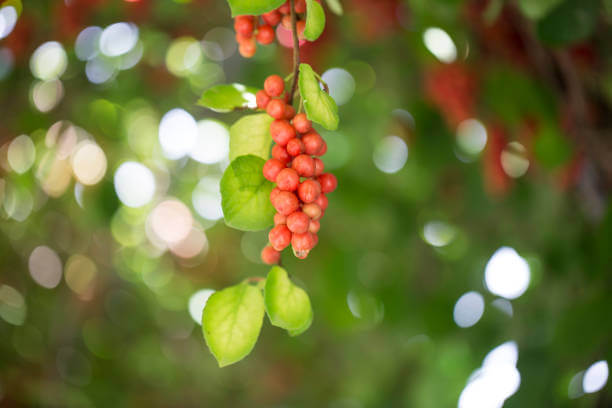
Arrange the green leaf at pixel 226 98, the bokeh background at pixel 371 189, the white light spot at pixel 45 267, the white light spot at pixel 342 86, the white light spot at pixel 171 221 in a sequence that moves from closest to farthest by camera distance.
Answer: the green leaf at pixel 226 98, the bokeh background at pixel 371 189, the white light spot at pixel 342 86, the white light spot at pixel 45 267, the white light spot at pixel 171 221

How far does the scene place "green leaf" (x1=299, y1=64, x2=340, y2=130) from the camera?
1.25ft

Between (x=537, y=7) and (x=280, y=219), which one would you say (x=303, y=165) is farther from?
(x=537, y=7)

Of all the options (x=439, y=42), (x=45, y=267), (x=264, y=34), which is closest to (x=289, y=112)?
(x=264, y=34)

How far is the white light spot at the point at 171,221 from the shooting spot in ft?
7.32

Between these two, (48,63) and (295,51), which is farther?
(48,63)

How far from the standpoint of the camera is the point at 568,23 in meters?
0.73

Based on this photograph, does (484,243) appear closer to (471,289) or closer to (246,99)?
(471,289)

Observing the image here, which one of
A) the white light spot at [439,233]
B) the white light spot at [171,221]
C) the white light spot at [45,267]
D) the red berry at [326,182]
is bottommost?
the red berry at [326,182]

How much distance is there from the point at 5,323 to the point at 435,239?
164 cm

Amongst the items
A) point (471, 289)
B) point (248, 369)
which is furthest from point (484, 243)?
point (248, 369)

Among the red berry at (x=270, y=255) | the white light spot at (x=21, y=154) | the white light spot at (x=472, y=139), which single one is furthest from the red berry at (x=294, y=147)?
the white light spot at (x=21, y=154)

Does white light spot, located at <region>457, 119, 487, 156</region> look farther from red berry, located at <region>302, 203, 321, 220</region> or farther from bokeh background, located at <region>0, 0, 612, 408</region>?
red berry, located at <region>302, 203, 321, 220</region>

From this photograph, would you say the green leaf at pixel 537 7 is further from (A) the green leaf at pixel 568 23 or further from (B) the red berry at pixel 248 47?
(B) the red berry at pixel 248 47

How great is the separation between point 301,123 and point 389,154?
1334mm
